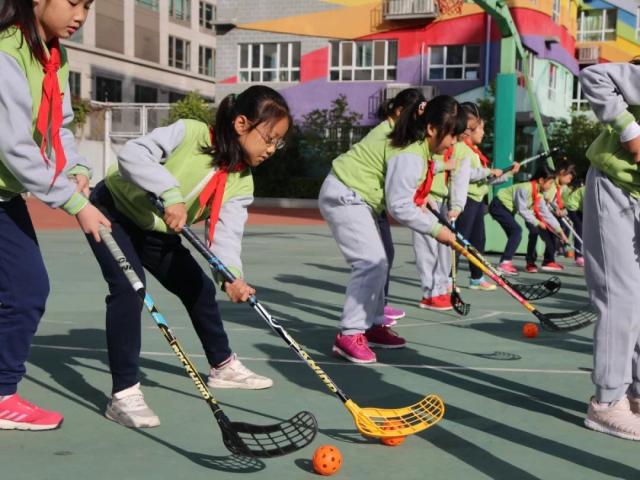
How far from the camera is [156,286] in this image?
348 inches

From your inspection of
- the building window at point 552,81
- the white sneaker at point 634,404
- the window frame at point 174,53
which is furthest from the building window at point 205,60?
the white sneaker at point 634,404

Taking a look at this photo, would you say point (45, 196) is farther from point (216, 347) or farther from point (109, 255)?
point (216, 347)

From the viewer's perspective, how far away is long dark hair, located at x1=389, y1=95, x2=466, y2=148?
520 centimetres

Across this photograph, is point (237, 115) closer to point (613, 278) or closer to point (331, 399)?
point (331, 399)

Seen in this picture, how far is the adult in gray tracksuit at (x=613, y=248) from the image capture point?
3.61 meters

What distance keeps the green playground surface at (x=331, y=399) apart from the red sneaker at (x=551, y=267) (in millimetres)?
3729

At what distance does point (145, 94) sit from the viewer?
147ft

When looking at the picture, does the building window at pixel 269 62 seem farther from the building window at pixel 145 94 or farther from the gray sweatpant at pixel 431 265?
the gray sweatpant at pixel 431 265

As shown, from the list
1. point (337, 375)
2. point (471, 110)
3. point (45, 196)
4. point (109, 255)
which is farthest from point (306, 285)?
point (45, 196)

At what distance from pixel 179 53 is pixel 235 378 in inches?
1757

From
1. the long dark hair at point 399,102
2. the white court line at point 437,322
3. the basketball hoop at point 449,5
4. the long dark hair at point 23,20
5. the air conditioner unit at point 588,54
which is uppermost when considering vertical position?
the basketball hoop at point 449,5

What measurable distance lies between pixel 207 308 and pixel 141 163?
97cm

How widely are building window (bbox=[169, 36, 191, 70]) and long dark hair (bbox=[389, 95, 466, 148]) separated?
42811 millimetres

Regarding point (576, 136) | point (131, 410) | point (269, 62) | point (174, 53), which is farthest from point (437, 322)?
point (174, 53)
